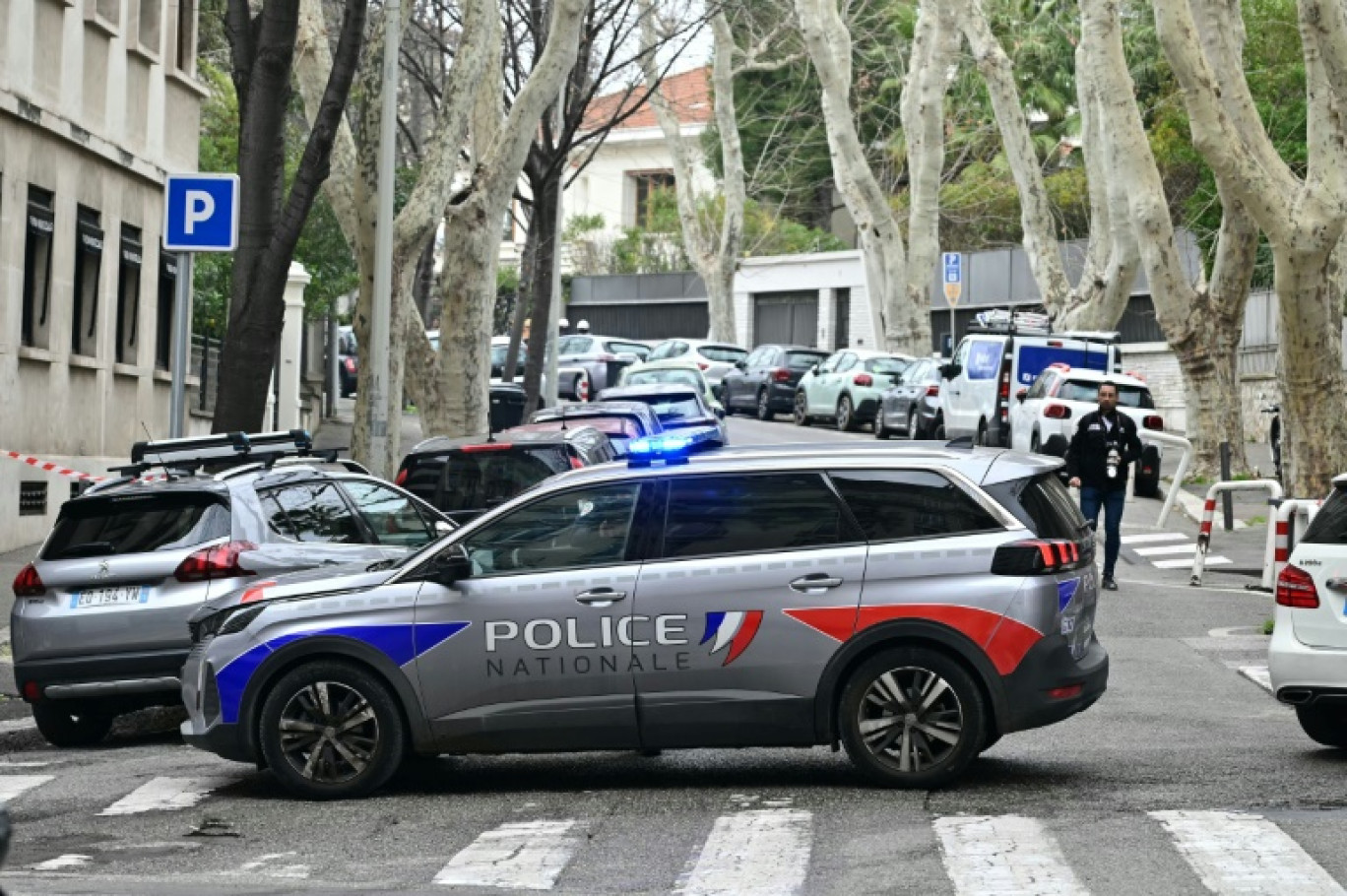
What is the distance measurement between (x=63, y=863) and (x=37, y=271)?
15.8m

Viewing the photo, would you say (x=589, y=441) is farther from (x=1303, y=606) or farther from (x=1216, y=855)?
(x=1216, y=855)

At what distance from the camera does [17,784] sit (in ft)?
37.8

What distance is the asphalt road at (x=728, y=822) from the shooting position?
8352 millimetres

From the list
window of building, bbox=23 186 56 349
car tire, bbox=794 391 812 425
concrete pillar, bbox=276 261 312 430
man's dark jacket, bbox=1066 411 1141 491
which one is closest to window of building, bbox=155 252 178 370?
window of building, bbox=23 186 56 349

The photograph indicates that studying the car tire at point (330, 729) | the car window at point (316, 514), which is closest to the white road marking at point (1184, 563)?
the car window at point (316, 514)

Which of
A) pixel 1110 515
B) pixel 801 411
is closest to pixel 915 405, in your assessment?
pixel 801 411

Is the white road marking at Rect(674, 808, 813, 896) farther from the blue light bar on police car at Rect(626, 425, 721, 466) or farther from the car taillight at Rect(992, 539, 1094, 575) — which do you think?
the blue light bar on police car at Rect(626, 425, 721, 466)

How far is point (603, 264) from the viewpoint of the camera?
76.3 metres

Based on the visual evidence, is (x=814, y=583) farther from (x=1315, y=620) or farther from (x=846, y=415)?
(x=846, y=415)

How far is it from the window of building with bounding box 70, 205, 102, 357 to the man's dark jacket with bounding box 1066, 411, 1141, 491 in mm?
11133

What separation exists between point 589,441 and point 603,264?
58.3 meters

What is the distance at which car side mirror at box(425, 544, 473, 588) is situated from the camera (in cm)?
1047

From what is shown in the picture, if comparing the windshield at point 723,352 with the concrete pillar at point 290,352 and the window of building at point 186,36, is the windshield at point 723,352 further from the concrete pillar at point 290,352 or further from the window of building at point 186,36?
the window of building at point 186,36

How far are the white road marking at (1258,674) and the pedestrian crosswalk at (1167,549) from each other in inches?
323
